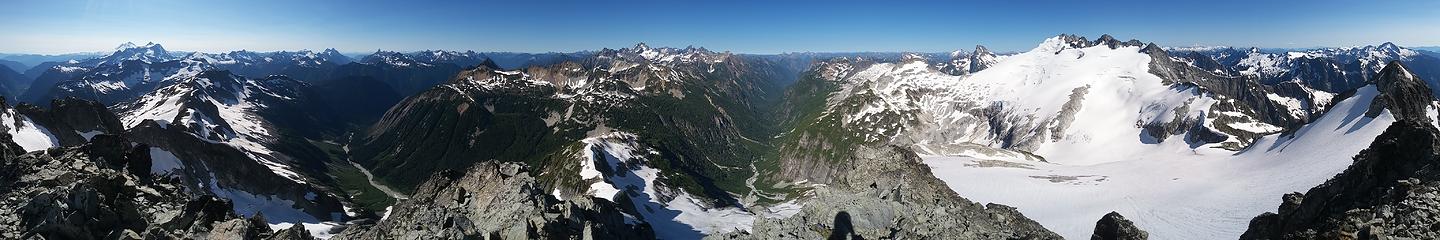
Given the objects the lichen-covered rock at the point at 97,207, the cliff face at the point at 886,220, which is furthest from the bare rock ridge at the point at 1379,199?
the lichen-covered rock at the point at 97,207

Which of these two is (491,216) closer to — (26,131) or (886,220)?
(886,220)

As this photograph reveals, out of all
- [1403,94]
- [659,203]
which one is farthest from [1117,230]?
[1403,94]

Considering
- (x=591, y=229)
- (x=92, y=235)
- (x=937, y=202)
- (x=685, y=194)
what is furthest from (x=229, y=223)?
(x=685, y=194)

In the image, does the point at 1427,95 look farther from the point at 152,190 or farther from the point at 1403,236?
the point at 152,190

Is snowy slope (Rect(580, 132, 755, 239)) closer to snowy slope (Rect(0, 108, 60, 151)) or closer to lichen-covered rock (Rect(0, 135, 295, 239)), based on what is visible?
lichen-covered rock (Rect(0, 135, 295, 239))

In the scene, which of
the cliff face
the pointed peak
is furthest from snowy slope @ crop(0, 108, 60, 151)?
the pointed peak
